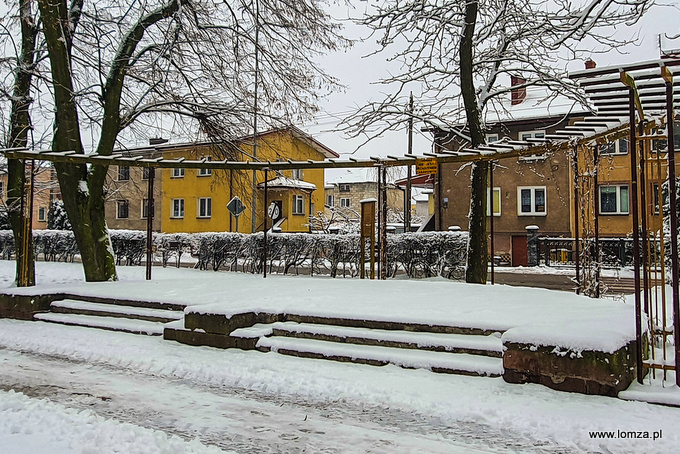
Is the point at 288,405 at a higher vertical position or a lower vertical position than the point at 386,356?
lower

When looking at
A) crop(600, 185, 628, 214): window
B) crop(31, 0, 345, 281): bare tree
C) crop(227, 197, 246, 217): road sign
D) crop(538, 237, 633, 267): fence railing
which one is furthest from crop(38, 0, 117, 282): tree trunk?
crop(600, 185, 628, 214): window

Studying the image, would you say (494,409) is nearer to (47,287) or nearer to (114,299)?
(114,299)

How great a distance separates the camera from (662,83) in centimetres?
506

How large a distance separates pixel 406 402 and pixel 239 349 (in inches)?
107

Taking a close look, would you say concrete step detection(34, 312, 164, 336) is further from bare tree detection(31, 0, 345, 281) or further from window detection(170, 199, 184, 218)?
window detection(170, 199, 184, 218)

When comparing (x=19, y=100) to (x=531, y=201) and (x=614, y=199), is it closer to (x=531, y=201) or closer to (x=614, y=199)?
(x=531, y=201)

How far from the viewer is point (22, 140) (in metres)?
12.7

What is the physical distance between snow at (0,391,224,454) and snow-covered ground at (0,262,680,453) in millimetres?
12

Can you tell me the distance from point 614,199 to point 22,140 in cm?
2678

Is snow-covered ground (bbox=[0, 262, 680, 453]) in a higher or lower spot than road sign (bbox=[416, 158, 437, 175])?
lower

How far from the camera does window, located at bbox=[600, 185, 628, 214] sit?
27.8 m

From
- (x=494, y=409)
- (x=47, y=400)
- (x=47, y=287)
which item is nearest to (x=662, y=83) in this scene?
(x=494, y=409)

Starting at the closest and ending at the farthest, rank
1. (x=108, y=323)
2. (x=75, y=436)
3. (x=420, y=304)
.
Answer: (x=75, y=436), (x=420, y=304), (x=108, y=323)

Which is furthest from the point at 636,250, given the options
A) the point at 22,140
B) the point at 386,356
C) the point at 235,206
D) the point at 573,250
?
the point at 573,250
